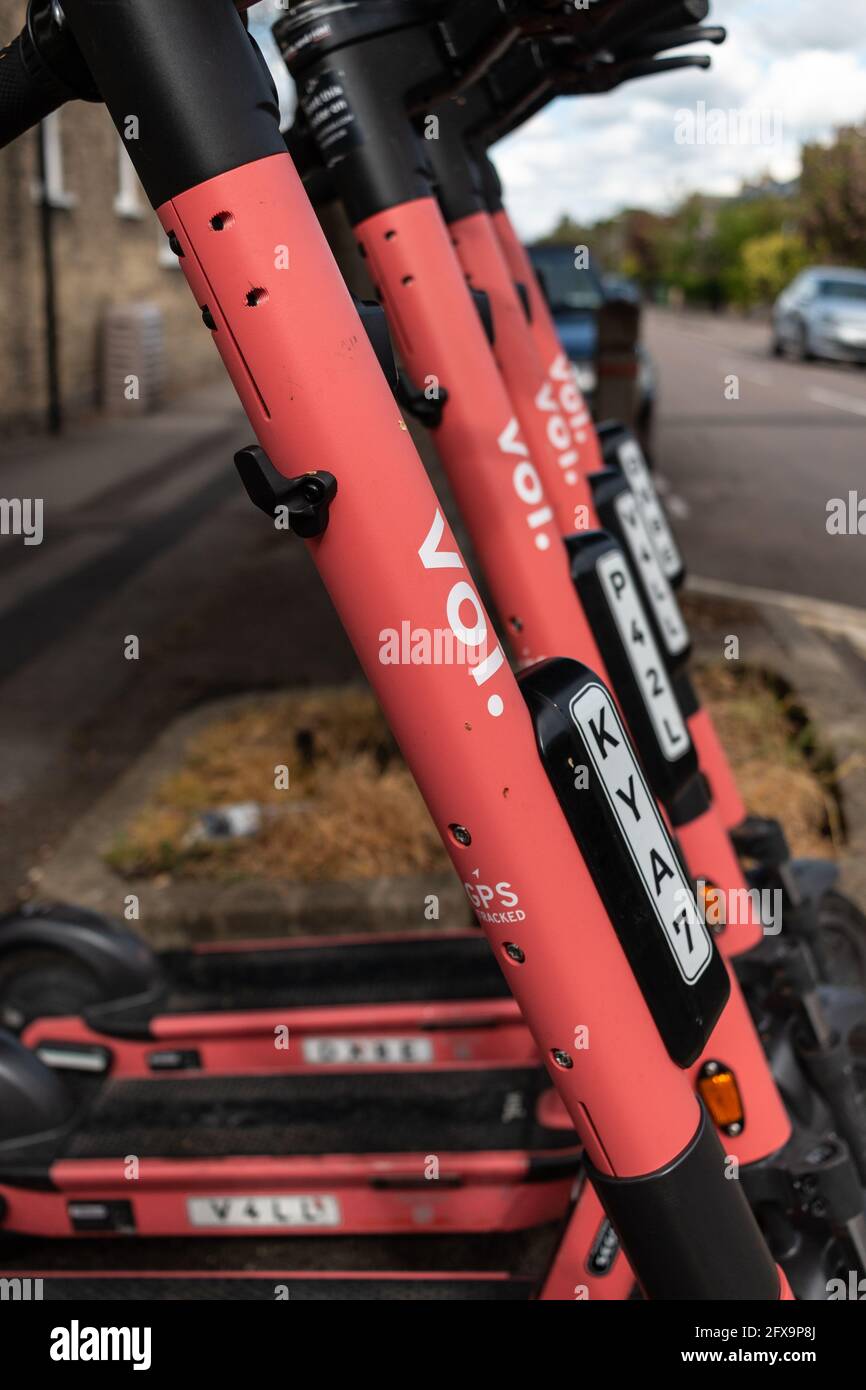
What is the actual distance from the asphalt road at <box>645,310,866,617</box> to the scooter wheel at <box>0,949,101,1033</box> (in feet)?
18.1

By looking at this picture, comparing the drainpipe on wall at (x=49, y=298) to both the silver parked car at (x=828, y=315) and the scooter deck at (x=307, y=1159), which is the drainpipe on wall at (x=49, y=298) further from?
the scooter deck at (x=307, y=1159)

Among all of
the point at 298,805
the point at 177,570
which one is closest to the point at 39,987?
the point at 298,805

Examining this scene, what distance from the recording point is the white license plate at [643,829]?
1.53m

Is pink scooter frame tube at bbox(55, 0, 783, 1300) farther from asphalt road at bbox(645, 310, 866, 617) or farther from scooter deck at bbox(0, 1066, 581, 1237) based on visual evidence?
asphalt road at bbox(645, 310, 866, 617)

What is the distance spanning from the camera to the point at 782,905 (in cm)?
267

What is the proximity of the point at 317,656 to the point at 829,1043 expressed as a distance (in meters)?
4.29

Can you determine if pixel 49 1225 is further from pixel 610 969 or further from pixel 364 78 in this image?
pixel 364 78

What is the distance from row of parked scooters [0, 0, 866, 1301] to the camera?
1.33 m

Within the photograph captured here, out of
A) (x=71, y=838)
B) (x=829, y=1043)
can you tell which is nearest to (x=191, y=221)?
(x=829, y=1043)

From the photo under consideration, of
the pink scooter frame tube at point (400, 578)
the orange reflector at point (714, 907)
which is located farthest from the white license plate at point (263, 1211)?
the pink scooter frame tube at point (400, 578)

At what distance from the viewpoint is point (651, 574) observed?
2.63 meters
